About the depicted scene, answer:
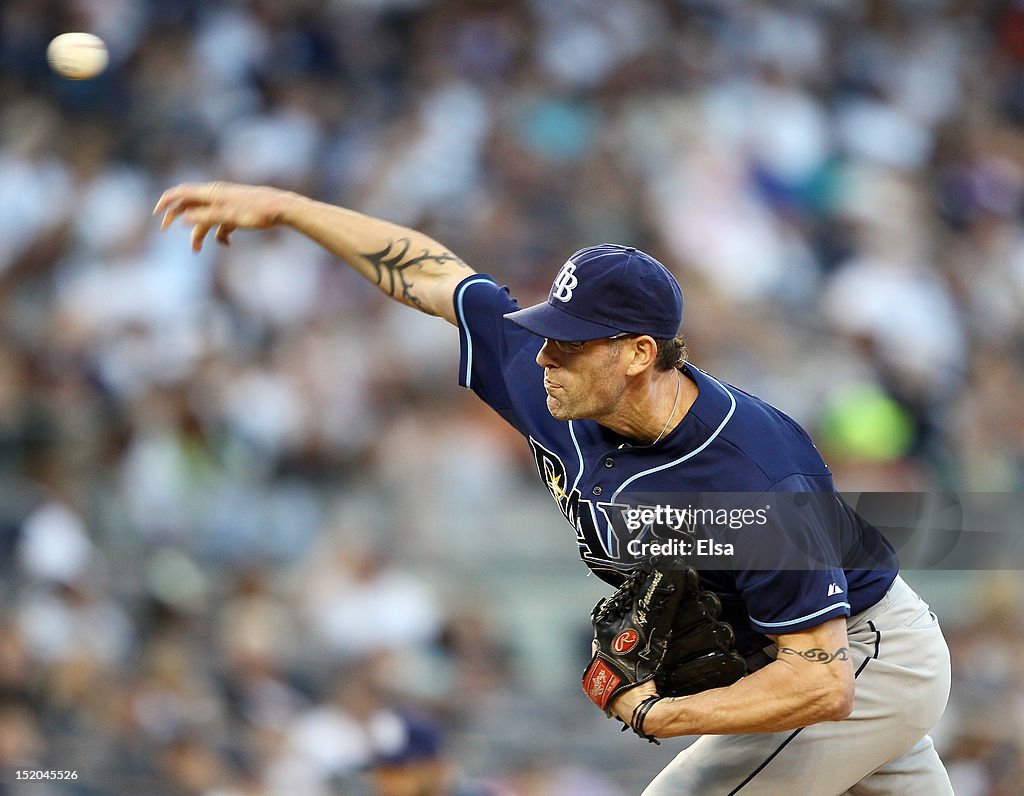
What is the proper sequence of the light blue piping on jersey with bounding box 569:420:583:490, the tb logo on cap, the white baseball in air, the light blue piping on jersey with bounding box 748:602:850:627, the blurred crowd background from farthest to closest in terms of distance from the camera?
the blurred crowd background, the white baseball in air, the light blue piping on jersey with bounding box 569:420:583:490, the tb logo on cap, the light blue piping on jersey with bounding box 748:602:850:627

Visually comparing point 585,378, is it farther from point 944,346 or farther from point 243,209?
point 944,346

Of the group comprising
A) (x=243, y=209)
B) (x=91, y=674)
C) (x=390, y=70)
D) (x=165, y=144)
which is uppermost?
(x=390, y=70)

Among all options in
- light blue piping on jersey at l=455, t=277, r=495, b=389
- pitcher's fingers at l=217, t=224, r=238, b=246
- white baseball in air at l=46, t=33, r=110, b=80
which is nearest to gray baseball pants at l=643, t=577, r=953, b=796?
light blue piping on jersey at l=455, t=277, r=495, b=389

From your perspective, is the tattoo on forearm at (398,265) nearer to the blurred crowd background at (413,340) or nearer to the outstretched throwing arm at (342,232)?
the outstretched throwing arm at (342,232)

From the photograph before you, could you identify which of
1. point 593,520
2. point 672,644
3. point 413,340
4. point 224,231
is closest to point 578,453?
point 593,520

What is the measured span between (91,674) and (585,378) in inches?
191

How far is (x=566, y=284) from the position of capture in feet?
12.1

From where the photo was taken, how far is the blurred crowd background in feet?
24.6

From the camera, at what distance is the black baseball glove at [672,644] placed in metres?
3.56

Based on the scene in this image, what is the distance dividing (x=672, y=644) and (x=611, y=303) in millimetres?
842

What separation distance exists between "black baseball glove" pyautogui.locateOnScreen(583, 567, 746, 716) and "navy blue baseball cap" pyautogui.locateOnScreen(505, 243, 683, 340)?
1.98 feet

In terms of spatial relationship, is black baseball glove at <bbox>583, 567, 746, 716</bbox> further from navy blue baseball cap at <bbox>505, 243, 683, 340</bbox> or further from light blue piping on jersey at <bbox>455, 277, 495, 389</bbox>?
light blue piping on jersey at <bbox>455, 277, 495, 389</bbox>

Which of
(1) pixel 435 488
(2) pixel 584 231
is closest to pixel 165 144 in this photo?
(2) pixel 584 231

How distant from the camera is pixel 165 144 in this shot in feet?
33.9
